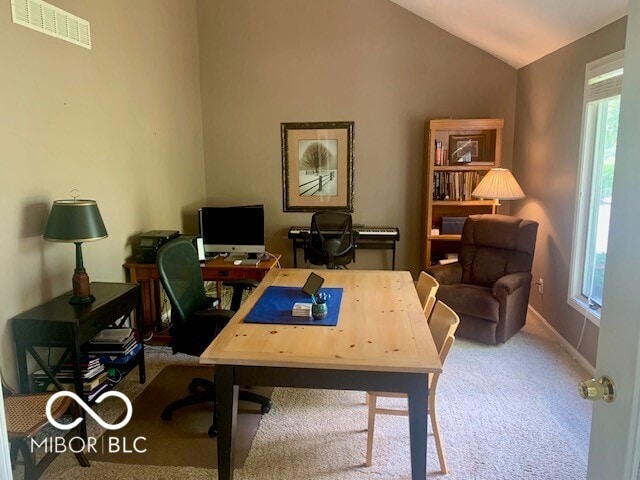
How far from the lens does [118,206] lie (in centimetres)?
349

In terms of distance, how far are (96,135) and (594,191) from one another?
3611 millimetres

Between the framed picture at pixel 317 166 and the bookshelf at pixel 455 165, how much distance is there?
3.05 feet

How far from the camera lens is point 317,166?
5.28 metres

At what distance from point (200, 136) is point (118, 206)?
2.02 metres

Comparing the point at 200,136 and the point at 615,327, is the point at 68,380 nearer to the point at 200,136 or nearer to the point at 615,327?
the point at 615,327

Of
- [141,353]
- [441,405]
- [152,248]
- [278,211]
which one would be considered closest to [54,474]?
[141,353]

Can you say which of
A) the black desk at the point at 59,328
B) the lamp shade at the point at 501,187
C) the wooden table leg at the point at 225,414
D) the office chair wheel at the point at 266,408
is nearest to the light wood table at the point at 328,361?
the wooden table leg at the point at 225,414

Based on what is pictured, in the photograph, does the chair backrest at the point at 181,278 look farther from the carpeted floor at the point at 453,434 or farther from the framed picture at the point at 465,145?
the framed picture at the point at 465,145

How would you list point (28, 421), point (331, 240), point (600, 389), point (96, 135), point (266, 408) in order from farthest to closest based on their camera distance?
point (331, 240) < point (96, 135) < point (266, 408) < point (28, 421) < point (600, 389)

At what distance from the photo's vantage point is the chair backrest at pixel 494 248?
3848 mm

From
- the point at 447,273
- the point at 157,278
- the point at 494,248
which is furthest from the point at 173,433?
the point at 494,248

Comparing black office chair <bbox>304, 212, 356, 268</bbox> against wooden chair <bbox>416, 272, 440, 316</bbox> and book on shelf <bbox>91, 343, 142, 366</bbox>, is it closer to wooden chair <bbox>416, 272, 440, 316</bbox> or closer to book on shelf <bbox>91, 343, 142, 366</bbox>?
wooden chair <bbox>416, 272, 440, 316</bbox>

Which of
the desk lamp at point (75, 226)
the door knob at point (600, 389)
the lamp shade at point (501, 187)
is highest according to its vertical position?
the lamp shade at point (501, 187)

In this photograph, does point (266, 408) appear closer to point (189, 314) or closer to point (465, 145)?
point (189, 314)
